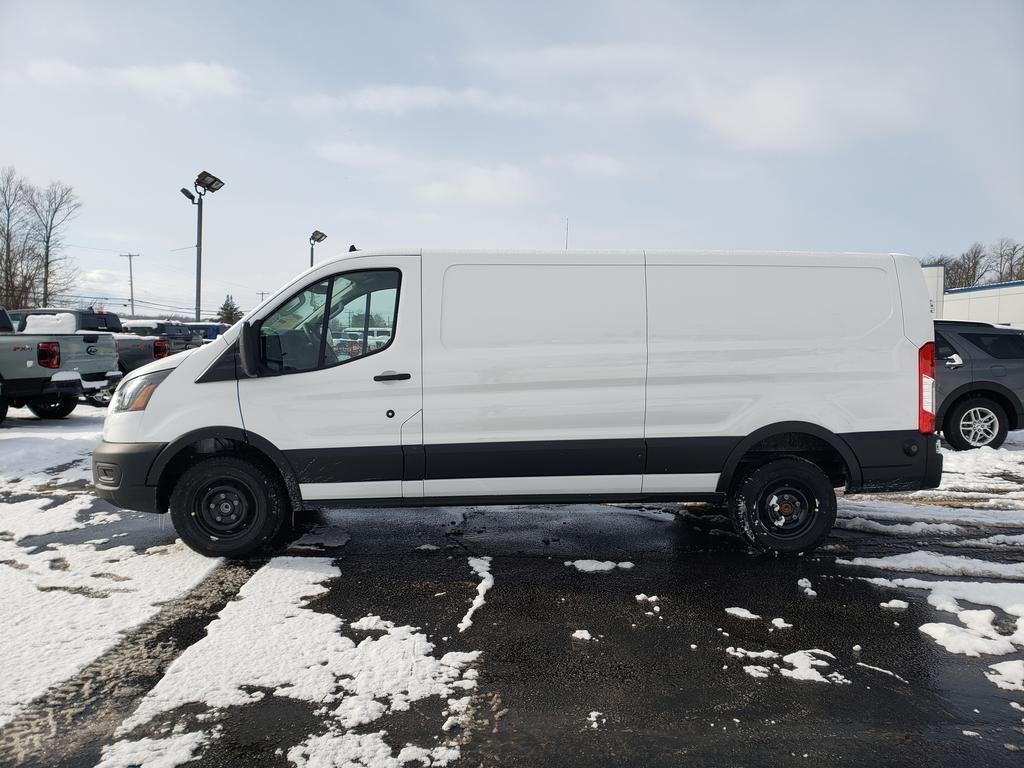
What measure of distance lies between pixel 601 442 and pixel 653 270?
1268 mm

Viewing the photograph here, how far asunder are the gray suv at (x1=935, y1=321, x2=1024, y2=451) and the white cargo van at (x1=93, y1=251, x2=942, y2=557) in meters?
5.20

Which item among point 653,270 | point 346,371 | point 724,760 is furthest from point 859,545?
point 346,371

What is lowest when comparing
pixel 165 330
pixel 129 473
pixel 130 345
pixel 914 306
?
pixel 129 473

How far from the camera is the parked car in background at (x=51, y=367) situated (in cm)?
991

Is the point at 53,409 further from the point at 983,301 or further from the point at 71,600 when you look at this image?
the point at 983,301

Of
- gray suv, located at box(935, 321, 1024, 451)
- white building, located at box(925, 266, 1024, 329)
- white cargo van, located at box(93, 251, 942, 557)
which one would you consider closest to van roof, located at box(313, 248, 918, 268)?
white cargo van, located at box(93, 251, 942, 557)

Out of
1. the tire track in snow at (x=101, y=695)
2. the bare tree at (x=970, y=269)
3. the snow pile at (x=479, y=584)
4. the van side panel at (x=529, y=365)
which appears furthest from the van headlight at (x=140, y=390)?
the bare tree at (x=970, y=269)

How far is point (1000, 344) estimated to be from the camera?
8859 millimetres

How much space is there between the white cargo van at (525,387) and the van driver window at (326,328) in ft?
0.05

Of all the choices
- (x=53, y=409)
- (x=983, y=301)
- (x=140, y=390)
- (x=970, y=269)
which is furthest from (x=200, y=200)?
(x=970, y=269)

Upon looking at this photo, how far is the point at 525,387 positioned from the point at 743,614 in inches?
76.8

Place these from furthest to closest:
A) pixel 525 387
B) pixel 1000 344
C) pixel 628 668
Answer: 1. pixel 1000 344
2. pixel 525 387
3. pixel 628 668

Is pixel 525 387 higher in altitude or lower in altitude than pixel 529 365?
lower

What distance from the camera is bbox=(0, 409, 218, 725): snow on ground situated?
3.09 metres
